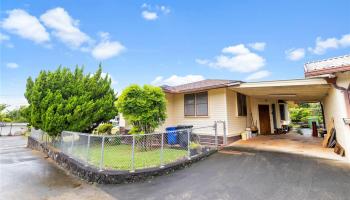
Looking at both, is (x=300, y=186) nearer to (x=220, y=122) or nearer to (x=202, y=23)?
(x=220, y=122)

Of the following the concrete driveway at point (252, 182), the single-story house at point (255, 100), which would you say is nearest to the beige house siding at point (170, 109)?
the single-story house at point (255, 100)

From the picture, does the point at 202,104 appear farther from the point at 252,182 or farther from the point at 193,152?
the point at 252,182

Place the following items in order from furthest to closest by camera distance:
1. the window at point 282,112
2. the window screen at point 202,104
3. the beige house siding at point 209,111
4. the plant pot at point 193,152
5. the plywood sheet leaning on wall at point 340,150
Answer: the window at point 282,112, the window screen at point 202,104, the beige house siding at point 209,111, the plant pot at point 193,152, the plywood sheet leaning on wall at point 340,150

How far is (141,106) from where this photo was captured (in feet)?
23.2

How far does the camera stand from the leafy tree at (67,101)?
7754mm

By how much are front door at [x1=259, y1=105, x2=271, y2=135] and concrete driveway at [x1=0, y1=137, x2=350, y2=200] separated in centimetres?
600

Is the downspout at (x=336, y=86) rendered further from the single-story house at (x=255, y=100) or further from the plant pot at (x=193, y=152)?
the plant pot at (x=193, y=152)

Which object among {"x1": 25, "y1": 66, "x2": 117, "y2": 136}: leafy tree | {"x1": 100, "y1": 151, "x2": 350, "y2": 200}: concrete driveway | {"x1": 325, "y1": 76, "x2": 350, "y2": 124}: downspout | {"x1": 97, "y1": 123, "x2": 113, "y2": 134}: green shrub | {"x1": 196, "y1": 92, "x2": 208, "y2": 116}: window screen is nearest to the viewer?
{"x1": 100, "y1": 151, "x2": 350, "y2": 200}: concrete driveway

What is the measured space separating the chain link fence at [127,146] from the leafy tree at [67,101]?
103 cm

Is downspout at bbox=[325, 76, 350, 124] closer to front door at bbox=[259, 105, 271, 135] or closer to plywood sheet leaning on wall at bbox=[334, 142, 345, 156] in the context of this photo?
plywood sheet leaning on wall at bbox=[334, 142, 345, 156]

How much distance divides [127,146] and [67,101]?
11.8 ft

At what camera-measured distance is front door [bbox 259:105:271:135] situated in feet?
37.5

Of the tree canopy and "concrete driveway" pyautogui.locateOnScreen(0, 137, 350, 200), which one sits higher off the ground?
the tree canopy

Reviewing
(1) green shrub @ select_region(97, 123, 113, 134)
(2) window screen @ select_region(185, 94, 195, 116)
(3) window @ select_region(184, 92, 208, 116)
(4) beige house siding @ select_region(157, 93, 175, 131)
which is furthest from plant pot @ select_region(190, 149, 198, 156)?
(1) green shrub @ select_region(97, 123, 113, 134)
